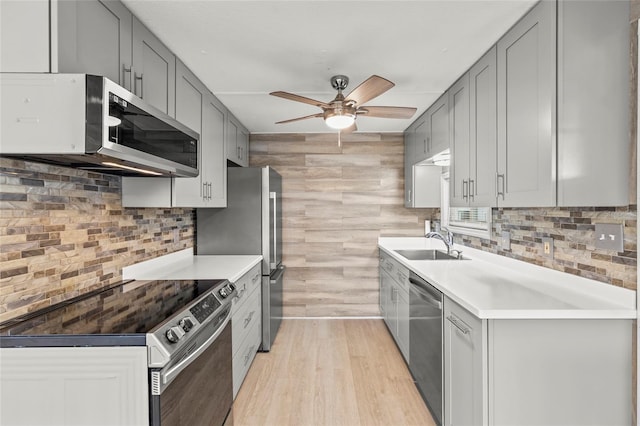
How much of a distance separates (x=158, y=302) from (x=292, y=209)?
8.43 feet

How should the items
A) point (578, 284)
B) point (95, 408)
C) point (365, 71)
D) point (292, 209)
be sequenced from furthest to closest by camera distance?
point (292, 209) < point (365, 71) < point (578, 284) < point (95, 408)

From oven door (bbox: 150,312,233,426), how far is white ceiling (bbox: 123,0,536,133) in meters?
1.54

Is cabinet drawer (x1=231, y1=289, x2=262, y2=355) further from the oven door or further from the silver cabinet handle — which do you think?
the oven door

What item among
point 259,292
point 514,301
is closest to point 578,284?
point 514,301

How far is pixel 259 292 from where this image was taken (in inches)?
122

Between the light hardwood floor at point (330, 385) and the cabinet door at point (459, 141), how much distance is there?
1.46 meters

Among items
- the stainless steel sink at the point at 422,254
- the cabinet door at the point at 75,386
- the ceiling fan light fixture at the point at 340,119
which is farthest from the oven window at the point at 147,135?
the stainless steel sink at the point at 422,254

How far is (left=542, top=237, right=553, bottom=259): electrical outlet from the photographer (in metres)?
2.00

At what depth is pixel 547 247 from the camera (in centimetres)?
203

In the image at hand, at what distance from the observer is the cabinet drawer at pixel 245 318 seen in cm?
234

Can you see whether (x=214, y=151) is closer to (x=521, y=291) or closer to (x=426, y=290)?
(x=426, y=290)

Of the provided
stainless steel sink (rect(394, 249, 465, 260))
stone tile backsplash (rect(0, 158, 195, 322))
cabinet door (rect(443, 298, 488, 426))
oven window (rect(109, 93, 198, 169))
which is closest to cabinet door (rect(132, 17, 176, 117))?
oven window (rect(109, 93, 198, 169))

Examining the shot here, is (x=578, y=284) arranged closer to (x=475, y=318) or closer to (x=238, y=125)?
(x=475, y=318)

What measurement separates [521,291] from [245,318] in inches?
73.6
